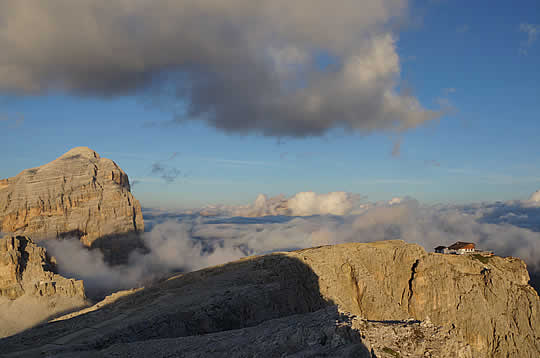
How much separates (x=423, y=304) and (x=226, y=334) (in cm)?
6413

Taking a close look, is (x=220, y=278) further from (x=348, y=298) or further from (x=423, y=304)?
(x=423, y=304)

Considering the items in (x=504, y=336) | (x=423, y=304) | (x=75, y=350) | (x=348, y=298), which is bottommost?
(x=504, y=336)

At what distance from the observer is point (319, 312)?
29.5m

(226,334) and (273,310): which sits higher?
(226,334)

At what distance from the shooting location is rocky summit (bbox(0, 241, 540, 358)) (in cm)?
2469

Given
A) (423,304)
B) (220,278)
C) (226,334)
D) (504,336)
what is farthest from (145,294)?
(504,336)

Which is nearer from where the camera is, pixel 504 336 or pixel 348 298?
pixel 348 298

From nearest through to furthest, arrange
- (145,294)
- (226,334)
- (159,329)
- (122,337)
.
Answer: (226,334) → (122,337) → (159,329) → (145,294)

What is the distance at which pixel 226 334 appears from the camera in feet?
110

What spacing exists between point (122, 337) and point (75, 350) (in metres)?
5.30

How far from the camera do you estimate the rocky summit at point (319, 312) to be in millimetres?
24688

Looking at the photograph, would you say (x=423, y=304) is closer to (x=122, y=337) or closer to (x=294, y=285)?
(x=294, y=285)

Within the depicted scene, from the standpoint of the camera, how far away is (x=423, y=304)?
83250 mm

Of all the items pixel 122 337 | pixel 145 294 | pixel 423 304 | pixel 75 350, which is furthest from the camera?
pixel 423 304
